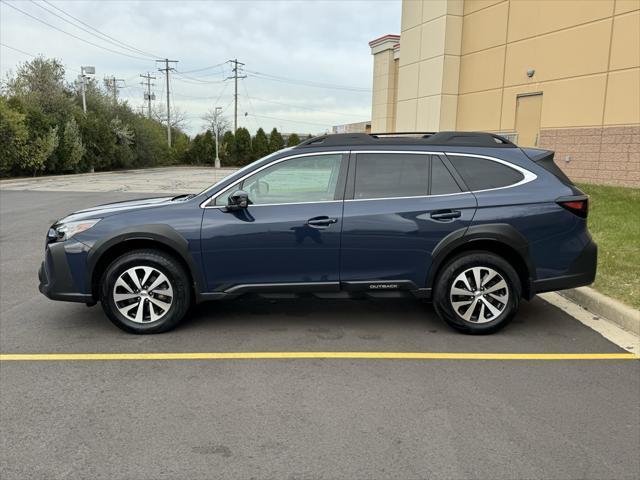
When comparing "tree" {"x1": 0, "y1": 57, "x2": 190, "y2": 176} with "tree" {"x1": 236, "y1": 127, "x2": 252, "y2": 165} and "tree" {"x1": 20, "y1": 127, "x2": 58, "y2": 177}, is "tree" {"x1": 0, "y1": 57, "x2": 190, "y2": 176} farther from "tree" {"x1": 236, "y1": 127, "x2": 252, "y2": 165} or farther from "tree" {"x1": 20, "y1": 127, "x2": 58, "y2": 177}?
"tree" {"x1": 236, "y1": 127, "x2": 252, "y2": 165}

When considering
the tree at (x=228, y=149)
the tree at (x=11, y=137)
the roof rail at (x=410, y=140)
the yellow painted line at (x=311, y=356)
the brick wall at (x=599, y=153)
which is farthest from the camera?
the tree at (x=228, y=149)

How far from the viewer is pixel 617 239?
28.2 feet

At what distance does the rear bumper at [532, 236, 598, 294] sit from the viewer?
16.1ft

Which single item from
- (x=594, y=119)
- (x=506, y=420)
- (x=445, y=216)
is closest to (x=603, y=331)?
(x=445, y=216)

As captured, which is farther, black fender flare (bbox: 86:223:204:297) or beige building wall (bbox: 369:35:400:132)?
beige building wall (bbox: 369:35:400:132)

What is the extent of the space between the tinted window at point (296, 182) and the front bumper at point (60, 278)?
1609 mm

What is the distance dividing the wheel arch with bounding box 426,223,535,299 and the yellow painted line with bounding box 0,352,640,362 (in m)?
0.70

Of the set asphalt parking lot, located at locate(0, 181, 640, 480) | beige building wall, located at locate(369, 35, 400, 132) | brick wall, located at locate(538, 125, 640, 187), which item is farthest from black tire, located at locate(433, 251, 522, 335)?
beige building wall, located at locate(369, 35, 400, 132)

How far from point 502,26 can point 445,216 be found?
56.4 feet

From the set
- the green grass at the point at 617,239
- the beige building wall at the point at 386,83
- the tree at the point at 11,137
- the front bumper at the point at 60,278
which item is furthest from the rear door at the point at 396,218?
the tree at the point at 11,137

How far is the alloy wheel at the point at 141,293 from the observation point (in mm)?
4832

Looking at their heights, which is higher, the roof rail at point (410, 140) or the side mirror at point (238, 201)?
the roof rail at point (410, 140)

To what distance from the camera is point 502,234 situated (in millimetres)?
4785

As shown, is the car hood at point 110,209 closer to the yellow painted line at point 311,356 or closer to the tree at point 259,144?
the yellow painted line at point 311,356
